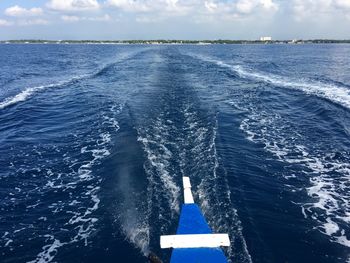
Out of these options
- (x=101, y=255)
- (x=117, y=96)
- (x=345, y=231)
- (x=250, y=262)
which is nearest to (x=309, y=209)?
(x=345, y=231)

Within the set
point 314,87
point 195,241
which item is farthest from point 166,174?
point 314,87

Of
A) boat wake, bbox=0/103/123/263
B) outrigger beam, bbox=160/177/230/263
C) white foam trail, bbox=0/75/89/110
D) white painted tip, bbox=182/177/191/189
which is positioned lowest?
white foam trail, bbox=0/75/89/110

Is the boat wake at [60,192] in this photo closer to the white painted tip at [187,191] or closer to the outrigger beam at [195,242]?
the outrigger beam at [195,242]

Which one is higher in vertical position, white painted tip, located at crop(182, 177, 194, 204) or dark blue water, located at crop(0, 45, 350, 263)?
white painted tip, located at crop(182, 177, 194, 204)

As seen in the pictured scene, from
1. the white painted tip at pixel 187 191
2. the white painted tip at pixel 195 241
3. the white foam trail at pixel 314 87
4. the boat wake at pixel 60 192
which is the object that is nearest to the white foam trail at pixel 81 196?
the boat wake at pixel 60 192

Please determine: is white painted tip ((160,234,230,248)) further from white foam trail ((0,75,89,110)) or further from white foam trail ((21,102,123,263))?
white foam trail ((0,75,89,110))

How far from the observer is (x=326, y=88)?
134 feet

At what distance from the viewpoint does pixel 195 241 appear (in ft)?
36.9

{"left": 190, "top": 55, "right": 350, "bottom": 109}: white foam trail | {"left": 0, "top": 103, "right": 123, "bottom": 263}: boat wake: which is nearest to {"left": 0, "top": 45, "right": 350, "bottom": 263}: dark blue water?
{"left": 0, "top": 103, "right": 123, "bottom": 263}: boat wake

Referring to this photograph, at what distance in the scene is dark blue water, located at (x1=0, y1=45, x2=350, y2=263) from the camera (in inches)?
482

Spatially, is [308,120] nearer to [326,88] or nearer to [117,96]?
[326,88]

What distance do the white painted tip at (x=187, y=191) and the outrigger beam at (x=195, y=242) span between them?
1218mm

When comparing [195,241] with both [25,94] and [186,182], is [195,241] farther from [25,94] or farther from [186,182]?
[25,94]

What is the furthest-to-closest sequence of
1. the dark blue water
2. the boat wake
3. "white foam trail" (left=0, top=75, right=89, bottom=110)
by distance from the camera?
"white foam trail" (left=0, top=75, right=89, bottom=110) < the boat wake < the dark blue water
